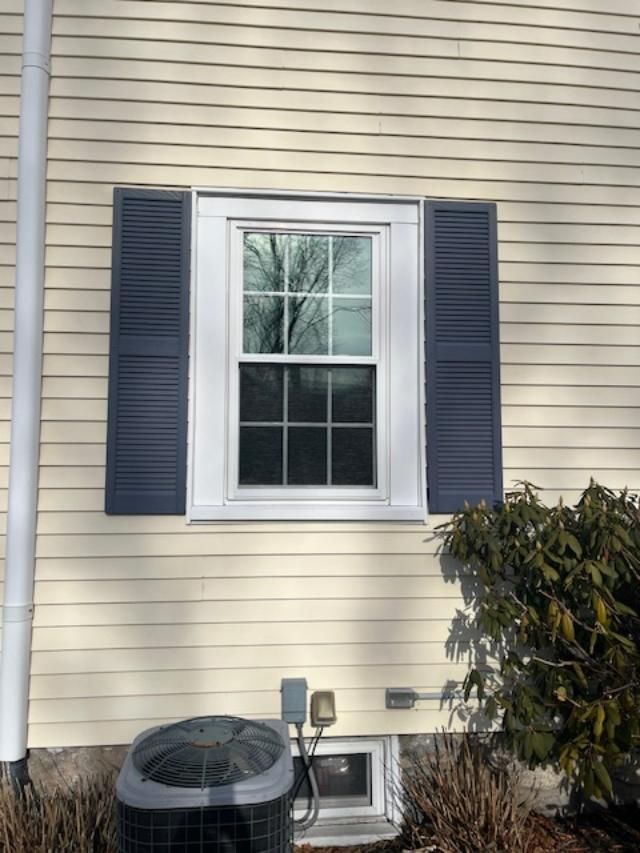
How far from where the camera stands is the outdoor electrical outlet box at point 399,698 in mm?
3100

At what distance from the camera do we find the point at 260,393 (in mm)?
3266

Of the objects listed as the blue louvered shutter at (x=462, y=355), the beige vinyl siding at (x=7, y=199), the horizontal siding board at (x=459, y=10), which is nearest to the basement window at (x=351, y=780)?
the blue louvered shutter at (x=462, y=355)

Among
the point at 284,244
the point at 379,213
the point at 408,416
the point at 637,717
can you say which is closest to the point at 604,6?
the point at 379,213

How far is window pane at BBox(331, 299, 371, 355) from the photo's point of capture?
3.32m

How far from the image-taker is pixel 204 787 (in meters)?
1.94

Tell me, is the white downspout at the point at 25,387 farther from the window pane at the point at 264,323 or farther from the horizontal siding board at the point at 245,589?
the window pane at the point at 264,323

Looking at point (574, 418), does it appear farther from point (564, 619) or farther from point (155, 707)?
point (155, 707)

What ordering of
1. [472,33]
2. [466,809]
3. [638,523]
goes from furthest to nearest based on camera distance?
[472,33] < [638,523] < [466,809]

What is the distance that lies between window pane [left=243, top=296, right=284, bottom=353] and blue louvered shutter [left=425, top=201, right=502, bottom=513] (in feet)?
2.53

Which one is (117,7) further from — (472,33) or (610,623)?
(610,623)

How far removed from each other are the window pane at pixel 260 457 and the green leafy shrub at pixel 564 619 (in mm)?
905

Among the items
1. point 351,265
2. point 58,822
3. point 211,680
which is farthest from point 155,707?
point 351,265

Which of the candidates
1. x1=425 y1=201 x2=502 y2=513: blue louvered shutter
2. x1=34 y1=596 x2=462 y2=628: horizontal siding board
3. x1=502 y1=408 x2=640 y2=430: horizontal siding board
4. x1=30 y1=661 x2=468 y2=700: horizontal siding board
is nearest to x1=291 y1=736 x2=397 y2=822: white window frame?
x1=30 y1=661 x2=468 y2=700: horizontal siding board

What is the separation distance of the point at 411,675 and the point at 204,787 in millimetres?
1460
